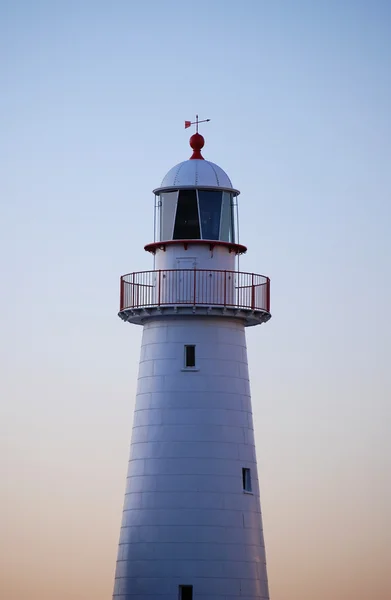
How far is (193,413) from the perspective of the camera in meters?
51.7

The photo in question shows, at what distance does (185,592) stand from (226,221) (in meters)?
10.9

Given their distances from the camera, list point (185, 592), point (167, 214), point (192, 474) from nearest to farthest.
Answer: point (185, 592) < point (192, 474) < point (167, 214)

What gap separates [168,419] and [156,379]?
4.24 ft

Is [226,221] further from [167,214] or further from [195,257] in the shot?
[167,214]

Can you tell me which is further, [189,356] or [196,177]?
[196,177]

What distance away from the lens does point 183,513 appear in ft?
167

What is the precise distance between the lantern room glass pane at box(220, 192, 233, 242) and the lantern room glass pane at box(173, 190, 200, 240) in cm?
77

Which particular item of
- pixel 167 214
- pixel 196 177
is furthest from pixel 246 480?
pixel 196 177

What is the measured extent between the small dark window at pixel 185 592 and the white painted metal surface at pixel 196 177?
11.5 meters

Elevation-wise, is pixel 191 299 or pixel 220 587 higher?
pixel 191 299

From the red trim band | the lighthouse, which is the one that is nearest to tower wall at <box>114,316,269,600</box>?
the lighthouse

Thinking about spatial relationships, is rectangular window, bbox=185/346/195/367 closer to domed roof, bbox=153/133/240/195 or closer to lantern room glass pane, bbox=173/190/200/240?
lantern room glass pane, bbox=173/190/200/240

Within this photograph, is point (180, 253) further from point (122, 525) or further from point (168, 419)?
point (122, 525)

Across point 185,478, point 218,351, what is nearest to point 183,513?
point 185,478
